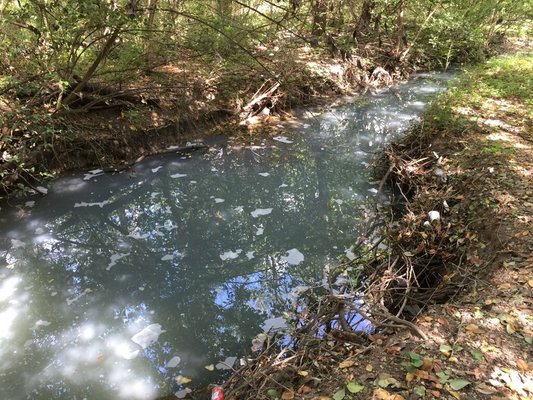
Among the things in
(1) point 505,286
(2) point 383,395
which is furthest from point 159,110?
(2) point 383,395

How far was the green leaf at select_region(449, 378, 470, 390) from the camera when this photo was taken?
9.49ft

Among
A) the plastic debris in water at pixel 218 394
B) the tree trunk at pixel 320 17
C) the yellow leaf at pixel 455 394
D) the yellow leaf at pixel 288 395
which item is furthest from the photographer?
the tree trunk at pixel 320 17

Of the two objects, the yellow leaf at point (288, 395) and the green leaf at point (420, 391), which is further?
the yellow leaf at point (288, 395)

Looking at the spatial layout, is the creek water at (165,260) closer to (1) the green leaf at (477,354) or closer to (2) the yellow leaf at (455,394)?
(2) the yellow leaf at (455,394)

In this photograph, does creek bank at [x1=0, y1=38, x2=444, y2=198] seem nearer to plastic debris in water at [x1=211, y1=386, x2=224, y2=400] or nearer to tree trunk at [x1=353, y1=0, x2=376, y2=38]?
tree trunk at [x1=353, y1=0, x2=376, y2=38]

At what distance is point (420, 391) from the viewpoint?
2.90 metres

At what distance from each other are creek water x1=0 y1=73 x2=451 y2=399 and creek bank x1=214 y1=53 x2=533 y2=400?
2.46 feet

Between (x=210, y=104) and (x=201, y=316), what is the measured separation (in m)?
6.52

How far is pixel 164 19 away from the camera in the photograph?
9.65 meters

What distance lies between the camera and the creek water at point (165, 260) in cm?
421

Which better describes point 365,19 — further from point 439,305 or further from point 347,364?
point 347,364

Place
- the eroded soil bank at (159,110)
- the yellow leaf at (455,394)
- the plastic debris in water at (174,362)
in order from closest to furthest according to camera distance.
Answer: the yellow leaf at (455,394) < the plastic debris in water at (174,362) < the eroded soil bank at (159,110)

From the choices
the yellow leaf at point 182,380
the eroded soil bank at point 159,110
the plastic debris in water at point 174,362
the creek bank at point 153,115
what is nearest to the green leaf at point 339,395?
the yellow leaf at point 182,380

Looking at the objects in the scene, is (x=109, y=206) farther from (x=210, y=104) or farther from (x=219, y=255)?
(x=210, y=104)
